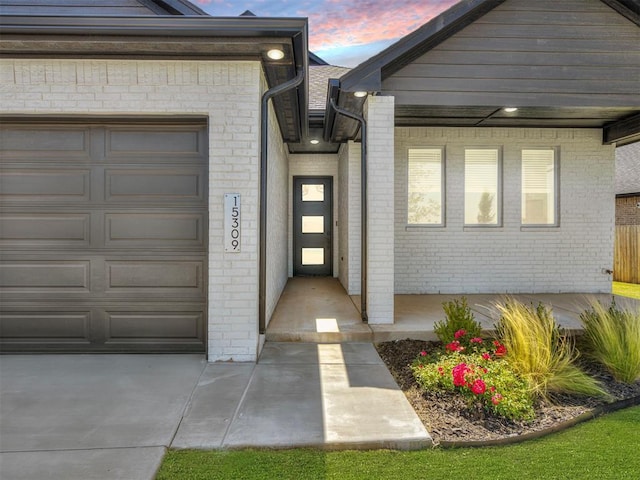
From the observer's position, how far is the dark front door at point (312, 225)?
886 centimetres

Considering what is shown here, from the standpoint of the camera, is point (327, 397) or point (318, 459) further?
point (327, 397)

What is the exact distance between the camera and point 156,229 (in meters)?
4.02

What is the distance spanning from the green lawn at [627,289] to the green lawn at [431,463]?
641cm

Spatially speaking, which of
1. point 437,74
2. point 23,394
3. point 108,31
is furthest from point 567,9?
point 23,394

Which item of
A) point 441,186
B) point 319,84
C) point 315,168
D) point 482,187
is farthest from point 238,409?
A: point 319,84

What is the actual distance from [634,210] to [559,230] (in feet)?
27.2

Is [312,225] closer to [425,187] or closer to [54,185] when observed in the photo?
[425,187]

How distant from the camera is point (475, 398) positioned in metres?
2.80

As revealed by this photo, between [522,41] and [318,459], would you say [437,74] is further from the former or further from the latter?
[318,459]

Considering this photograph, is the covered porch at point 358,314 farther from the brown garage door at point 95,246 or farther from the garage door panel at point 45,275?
the garage door panel at point 45,275

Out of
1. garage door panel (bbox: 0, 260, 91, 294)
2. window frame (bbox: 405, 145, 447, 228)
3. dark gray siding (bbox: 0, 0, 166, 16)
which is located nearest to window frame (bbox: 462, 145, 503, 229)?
window frame (bbox: 405, 145, 447, 228)

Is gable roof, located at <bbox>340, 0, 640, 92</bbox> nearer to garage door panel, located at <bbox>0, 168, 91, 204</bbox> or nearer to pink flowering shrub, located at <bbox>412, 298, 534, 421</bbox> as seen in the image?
pink flowering shrub, located at <bbox>412, 298, 534, 421</bbox>

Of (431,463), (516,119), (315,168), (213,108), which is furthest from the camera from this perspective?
(315,168)

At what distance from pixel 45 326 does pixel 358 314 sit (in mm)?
3835
